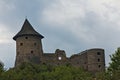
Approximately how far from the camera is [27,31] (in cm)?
10681

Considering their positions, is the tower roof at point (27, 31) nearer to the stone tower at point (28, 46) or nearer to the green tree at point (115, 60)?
the stone tower at point (28, 46)

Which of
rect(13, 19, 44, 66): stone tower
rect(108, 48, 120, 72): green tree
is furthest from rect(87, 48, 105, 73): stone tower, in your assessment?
rect(108, 48, 120, 72): green tree

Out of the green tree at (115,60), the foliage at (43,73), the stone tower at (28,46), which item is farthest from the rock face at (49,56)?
the green tree at (115,60)

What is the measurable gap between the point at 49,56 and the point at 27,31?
6.52 m

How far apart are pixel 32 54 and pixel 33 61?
148 cm

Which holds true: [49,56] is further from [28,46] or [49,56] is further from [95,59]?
[95,59]

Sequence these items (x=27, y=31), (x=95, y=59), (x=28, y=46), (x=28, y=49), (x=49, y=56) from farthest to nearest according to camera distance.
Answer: (x=27, y=31), (x=49, y=56), (x=28, y=46), (x=28, y=49), (x=95, y=59)

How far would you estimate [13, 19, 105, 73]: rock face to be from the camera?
103812mm

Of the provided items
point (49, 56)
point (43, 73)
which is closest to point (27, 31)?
point (49, 56)

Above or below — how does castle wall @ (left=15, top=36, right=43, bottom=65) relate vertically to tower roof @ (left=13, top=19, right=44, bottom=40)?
below

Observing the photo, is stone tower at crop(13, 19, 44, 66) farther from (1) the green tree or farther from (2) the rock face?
(1) the green tree

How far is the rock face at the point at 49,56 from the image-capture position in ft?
341

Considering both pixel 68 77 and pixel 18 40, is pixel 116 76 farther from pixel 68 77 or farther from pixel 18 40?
pixel 18 40

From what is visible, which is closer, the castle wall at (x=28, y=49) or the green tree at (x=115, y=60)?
the green tree at (x=115, y=60)
